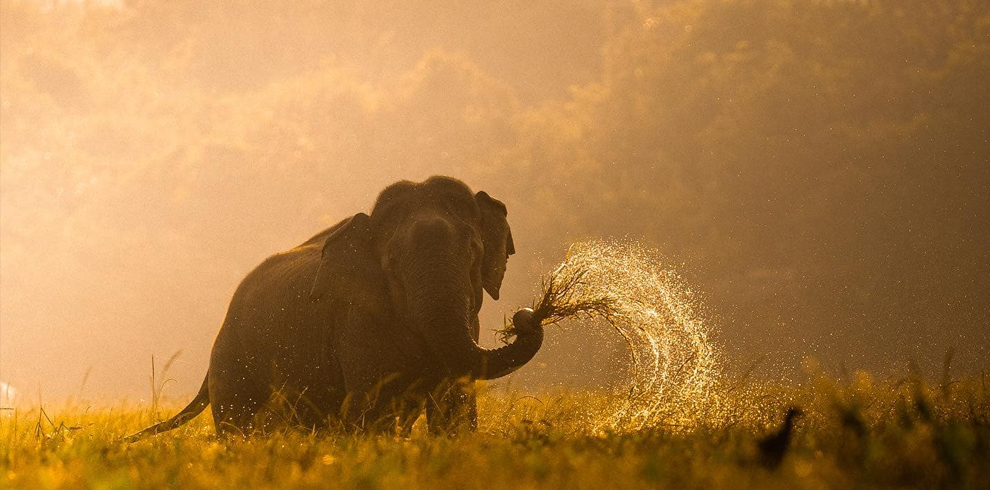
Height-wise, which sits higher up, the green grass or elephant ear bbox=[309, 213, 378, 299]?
elephant ear bbox=[309, 213, 378, 299]

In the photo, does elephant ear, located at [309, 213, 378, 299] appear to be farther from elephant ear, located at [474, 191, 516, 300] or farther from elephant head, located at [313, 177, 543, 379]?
elephant ear, located at [474, 191, 516, 300]

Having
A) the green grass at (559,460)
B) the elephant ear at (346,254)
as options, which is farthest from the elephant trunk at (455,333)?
the green grass at (559,460)

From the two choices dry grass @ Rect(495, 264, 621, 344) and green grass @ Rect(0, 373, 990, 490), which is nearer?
green grass @ Rect(0, 373, 990, 490)

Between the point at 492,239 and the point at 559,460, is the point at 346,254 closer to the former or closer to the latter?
the point at 492,239

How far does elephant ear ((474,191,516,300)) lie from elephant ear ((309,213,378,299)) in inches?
44.4

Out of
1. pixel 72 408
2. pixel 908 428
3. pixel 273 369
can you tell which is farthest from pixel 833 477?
pixel 72 408

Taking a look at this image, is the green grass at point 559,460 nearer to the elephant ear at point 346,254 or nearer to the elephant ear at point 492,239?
the elephant ear at point 346,254

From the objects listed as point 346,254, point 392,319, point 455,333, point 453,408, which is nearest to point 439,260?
point 455,333

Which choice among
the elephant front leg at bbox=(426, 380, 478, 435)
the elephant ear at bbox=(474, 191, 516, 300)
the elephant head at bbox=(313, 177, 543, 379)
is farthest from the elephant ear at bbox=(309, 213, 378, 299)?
the elephant front leg at bbox=(426, 380, 478, 435)

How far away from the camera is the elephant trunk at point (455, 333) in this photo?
6.88 m

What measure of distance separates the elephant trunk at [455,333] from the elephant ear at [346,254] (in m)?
0.86

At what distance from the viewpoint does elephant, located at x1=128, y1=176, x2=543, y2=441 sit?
23.1ft

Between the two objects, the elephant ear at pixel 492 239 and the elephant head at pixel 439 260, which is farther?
the elephant ear at pixel 492 239

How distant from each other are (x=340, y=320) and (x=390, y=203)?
1.19m
